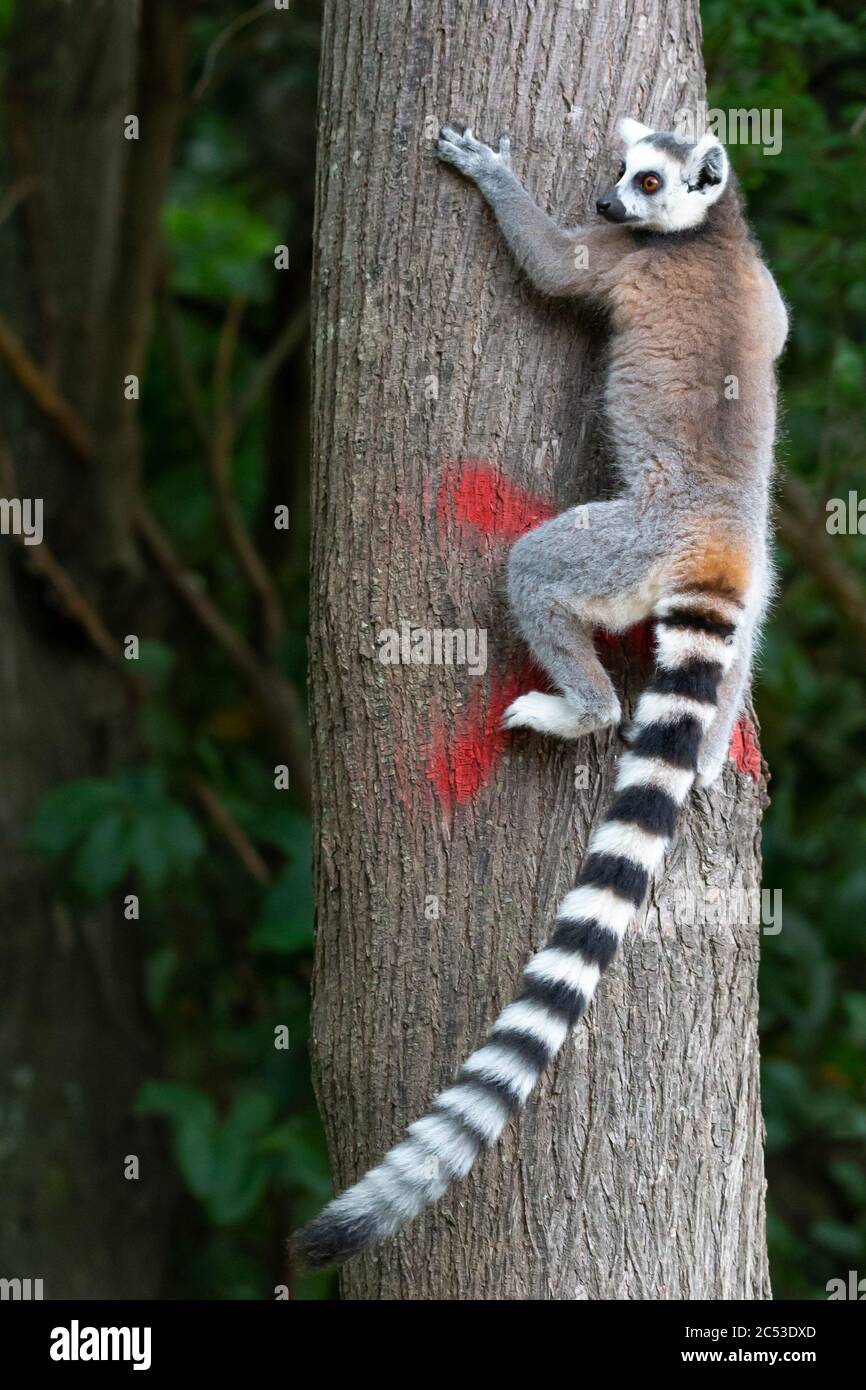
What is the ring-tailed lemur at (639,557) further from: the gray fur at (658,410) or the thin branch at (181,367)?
the thin branch at (181,367)

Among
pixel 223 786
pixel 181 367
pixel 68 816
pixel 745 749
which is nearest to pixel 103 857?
pixel 68 816

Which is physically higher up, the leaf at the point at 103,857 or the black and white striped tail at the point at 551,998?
the leaf at the point at 103,857

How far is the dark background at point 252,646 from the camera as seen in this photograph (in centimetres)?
547

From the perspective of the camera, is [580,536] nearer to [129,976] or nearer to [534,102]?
[534,102]

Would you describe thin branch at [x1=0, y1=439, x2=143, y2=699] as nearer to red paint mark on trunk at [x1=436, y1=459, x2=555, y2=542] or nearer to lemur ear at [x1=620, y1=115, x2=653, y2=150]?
red paint mark on trunk at [x1=436, y1=459, x2=555, y2=542]

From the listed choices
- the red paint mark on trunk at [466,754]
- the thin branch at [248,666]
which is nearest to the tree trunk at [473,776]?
the red paint mark on trunk at [466,754]

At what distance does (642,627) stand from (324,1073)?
1302mm

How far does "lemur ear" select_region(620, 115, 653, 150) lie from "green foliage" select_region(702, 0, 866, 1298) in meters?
1.93

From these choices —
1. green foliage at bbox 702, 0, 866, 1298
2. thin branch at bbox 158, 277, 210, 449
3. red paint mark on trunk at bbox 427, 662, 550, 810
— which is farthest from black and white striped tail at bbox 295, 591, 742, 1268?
thin branch at bbox 158, 277, 210, 449

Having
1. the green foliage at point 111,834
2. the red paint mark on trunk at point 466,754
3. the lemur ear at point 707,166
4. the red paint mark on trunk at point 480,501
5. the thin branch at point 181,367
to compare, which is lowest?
the red paint mark on trunk at point 466,754

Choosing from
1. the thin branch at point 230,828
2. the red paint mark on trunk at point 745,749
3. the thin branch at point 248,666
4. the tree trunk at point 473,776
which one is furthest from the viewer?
the thin branch at point 230,828

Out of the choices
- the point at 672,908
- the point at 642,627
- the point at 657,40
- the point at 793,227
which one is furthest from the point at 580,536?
the point at 793,227

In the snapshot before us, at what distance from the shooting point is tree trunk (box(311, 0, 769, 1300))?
9.86 feet

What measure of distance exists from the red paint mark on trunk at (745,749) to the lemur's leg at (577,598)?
34cm
